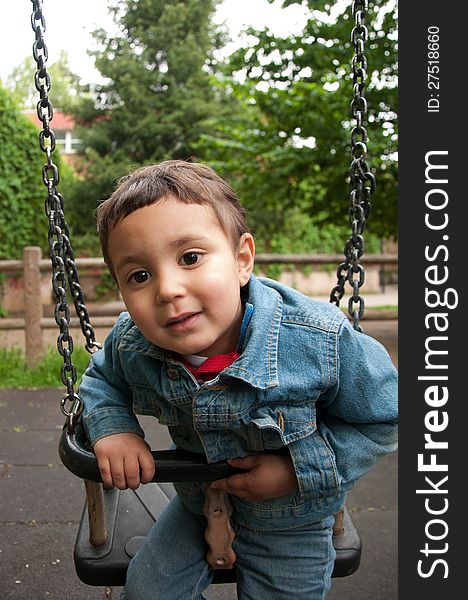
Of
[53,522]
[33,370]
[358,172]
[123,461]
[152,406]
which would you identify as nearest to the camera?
[123,461]

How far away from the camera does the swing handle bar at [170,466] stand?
1171mm

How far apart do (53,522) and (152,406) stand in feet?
4.38

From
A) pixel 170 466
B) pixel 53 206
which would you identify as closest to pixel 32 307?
pixel 53 206

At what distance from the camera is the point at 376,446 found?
1.27 meters

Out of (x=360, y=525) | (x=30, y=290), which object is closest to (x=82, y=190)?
(x=30, y=290)

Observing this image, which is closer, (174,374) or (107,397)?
(174,374)

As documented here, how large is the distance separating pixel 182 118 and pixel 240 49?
6893mm

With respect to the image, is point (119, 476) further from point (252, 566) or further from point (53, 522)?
point (53, 522)

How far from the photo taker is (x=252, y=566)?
133cm

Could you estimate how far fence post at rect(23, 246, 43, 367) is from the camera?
4641 millimetres

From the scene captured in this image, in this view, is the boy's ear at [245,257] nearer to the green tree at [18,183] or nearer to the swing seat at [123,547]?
the swing seat at [123,547]

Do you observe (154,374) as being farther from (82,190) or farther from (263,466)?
(82,190)

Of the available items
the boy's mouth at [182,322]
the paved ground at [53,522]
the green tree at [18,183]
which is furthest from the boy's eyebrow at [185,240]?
the green tree at [18,183]

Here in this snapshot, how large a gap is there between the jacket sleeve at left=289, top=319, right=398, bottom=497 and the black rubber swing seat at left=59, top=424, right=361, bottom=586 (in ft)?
0.60
